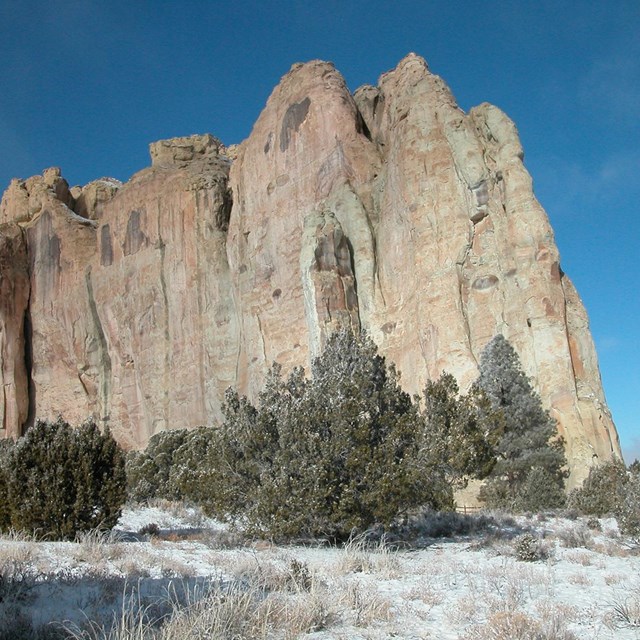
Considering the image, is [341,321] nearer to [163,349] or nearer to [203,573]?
[163,349]

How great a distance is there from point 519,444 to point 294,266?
68.4 ft

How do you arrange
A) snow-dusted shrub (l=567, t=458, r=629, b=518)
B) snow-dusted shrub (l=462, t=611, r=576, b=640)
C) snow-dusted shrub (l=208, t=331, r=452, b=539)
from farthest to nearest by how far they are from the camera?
snow-dusted shrub (l=567, t=458, r=629, b=518), snow-dusted shrub (l=208, t=331, r=452, b=539), snow-dusted shrub (l=462, t=611, r=576, b=640)

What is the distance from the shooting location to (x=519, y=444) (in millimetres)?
22906

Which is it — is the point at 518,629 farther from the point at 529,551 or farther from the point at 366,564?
the point at 529,551

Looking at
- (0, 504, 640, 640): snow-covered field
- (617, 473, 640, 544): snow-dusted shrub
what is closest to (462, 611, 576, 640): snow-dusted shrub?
(0, 504, 640, 640): snow-covered field

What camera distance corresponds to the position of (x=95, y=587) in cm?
654

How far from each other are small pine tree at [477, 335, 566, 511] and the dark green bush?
11897 millimetres

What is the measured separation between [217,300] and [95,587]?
40665mm

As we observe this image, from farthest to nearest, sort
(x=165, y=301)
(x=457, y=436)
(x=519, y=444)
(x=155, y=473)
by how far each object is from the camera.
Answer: (x=165, y=301) → (x=155, y=473) → (x=519, y=444) → (x=457, y=436)

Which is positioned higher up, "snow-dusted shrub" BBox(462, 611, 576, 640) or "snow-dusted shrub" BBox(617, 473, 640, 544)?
"snow-dusted shrub" BBox(617, 473, 640, 544)

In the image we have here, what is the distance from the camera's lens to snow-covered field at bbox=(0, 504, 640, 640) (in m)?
5.13

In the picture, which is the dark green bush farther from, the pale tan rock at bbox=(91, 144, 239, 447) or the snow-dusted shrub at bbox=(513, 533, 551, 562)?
the pale tan rock at bbox=(91, 144, 239, 447)

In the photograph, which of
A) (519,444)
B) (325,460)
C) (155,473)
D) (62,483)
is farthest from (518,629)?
(155,473)

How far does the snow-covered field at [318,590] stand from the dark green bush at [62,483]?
2.28 feet
